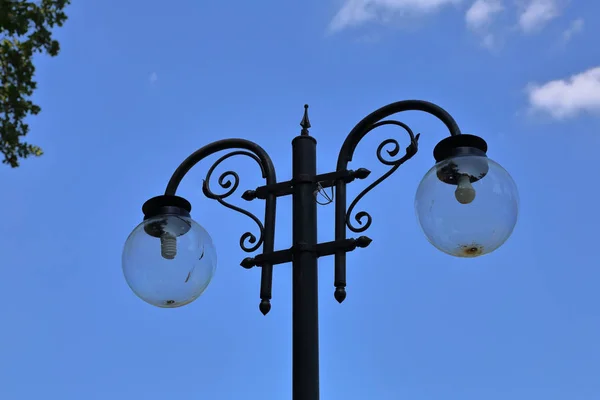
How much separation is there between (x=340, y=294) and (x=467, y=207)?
727 millimetres

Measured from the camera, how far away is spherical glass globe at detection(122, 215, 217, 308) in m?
3.91

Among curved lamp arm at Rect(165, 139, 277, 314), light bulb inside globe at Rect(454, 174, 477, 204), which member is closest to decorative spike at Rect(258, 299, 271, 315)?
curved lamp arm at Rect(165, 139, 277, 314)

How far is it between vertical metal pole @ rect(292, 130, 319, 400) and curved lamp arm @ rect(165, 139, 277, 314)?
17 cm

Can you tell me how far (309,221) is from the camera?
3.82m

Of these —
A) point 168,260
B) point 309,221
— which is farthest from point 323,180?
point 168,260

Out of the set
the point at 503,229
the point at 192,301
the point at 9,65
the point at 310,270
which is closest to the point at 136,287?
the point at 192,301

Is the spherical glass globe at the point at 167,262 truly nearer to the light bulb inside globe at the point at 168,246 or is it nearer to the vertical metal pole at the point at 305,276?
the light bulb inside globe at the point at 168,246

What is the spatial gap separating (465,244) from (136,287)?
1.67 metres

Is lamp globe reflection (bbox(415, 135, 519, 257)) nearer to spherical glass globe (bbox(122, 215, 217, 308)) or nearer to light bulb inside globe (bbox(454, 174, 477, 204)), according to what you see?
light bulb inside globe (bbox(454, 174, 477, 204))

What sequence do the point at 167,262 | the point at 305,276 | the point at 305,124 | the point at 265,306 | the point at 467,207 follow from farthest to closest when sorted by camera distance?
the point at 305,124
the point at 167,262
the point at 265,306
the point at 305,276
the point at 467,207

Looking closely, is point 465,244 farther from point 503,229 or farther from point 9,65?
point 9,65

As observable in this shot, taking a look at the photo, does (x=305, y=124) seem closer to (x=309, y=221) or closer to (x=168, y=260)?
(x=309, y=221)

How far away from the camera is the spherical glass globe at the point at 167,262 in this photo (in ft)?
12.8

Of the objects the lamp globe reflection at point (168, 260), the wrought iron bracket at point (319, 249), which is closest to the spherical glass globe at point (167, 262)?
the lamp globe reflection at point (168, 260)
